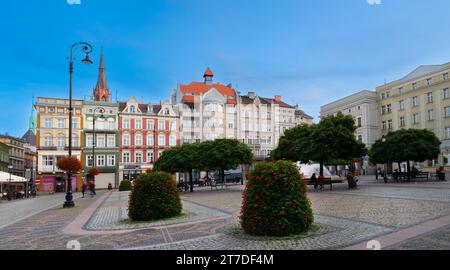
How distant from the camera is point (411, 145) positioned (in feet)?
97.0

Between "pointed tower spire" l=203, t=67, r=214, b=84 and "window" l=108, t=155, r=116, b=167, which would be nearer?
"window" l=108, t=155, r=116, b=167

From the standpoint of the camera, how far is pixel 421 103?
171ft

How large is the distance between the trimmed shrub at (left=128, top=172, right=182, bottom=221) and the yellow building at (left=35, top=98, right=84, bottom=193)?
44901 mm

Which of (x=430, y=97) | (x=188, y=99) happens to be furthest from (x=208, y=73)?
(x=430, y=97)

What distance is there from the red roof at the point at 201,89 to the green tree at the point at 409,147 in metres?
37.2

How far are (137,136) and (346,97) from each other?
43.0m

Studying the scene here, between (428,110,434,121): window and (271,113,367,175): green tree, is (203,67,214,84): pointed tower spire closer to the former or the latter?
(428,110,434,121): window

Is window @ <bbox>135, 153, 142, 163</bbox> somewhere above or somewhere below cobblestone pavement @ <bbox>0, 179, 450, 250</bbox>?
above

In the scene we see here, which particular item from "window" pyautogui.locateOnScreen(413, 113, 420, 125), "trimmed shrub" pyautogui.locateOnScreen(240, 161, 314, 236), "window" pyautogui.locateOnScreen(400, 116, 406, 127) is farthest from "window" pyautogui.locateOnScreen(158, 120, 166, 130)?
"trimmed shrub" pyautogui.locateOnScreen(240, 161, 314, 236)

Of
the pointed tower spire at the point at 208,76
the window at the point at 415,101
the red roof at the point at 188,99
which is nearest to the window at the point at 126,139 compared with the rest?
the red roof at the point at 188,99

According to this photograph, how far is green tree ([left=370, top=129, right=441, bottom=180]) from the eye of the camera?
1156 inches
